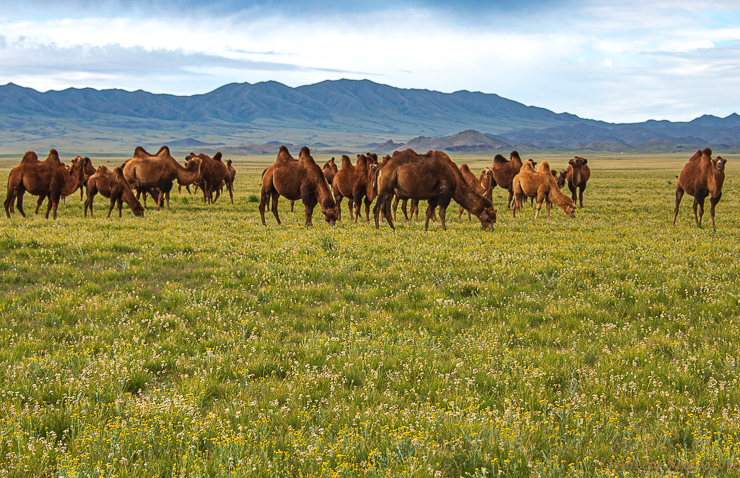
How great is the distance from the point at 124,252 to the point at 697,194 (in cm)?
2024

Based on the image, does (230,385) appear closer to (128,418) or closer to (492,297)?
(128,418)

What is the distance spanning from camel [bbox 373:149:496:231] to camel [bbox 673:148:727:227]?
27.5 feet

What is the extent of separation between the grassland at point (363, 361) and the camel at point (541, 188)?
10289 mm

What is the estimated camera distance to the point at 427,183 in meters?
16.9

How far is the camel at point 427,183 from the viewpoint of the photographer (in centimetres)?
1691

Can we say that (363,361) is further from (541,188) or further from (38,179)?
(541,188)

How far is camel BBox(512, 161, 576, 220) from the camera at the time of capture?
73.5 ft

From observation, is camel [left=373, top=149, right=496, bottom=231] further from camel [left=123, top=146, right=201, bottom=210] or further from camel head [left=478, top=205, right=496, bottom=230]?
camel [left=123, top=146, right=201, bottom=210]

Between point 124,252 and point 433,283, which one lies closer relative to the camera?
point 433,283

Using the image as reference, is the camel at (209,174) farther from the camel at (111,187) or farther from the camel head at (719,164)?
the camel head at (719,164)

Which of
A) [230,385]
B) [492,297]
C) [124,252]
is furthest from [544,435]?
[124,252]

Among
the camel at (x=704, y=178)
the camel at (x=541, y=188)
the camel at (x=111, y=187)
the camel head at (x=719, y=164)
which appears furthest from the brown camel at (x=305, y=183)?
the camel head at (x=719, y=164)

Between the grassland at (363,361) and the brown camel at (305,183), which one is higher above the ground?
the brown camel at (305,183)

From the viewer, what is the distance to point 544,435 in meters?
4.29
